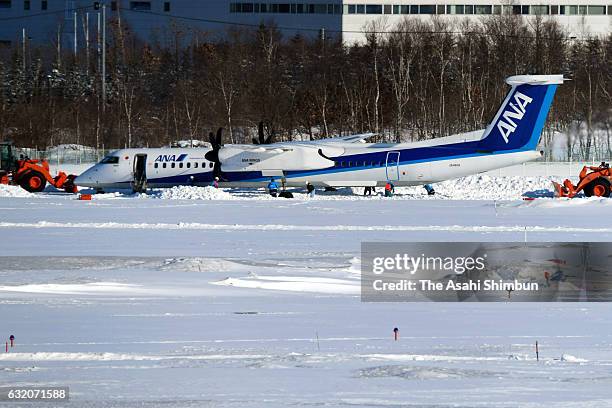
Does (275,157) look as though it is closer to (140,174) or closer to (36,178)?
(140,174)

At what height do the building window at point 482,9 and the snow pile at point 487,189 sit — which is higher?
the building window at point 482,9

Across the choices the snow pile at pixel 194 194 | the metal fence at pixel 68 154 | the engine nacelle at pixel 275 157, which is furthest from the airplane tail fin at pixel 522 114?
the metal fence at pixel 68 154

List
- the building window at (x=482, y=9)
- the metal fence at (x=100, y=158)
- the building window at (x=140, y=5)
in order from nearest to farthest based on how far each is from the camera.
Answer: the metal fence at (x=100, y=158) < the building window at (x=482, y=9) < the building window at (x=140, y=5)

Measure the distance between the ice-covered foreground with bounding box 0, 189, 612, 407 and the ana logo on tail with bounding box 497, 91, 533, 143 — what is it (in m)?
13.1

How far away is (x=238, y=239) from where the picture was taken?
25125 mm

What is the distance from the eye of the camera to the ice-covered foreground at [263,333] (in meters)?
10.3

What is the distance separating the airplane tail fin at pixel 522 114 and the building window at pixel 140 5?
173 feet

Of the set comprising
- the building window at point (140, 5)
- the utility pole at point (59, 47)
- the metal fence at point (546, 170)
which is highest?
the building window at point (140, 5)

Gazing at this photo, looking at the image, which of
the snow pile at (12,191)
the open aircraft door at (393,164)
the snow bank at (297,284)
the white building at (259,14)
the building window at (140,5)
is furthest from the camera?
the building window at (140,5)

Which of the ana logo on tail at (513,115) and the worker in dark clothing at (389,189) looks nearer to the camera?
the ana logo on tail at (513,115)

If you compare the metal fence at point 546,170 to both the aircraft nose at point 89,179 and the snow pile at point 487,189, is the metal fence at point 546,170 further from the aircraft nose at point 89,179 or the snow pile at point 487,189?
the aircraft nose at point 89,179

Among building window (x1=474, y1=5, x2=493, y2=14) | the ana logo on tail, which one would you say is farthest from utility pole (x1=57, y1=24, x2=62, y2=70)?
the ana logo on tail

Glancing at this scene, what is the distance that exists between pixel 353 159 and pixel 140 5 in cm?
5036

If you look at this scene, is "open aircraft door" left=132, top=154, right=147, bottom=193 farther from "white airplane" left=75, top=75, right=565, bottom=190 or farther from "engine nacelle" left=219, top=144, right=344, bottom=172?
Answer: "engine nacelle" left=219, top=144, right=344, bottom=172
